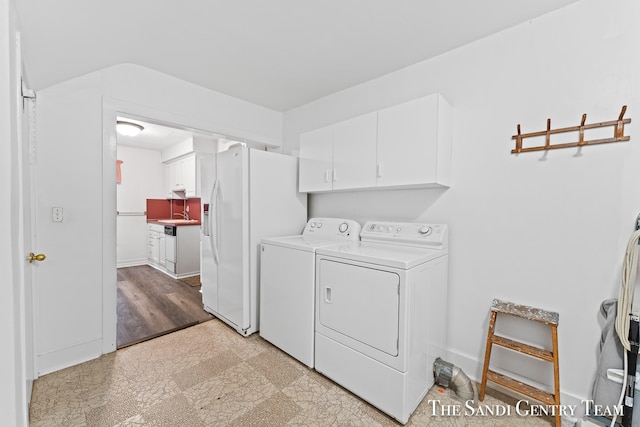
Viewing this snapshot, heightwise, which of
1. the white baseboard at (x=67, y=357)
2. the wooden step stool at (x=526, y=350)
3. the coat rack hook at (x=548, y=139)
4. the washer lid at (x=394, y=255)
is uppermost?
the coat rack hook at (x=548, y=139)

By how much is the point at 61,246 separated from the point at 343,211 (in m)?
2.35

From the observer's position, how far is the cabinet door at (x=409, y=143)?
6.13 feet

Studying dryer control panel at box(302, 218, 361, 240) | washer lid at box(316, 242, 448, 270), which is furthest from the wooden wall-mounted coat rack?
dryer control panel at box(302, 218, 361, 240)

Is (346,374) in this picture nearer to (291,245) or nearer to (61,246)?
(291,245)

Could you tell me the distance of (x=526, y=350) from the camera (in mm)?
1638

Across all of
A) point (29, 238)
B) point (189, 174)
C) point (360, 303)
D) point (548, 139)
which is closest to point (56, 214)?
point (29, 238)

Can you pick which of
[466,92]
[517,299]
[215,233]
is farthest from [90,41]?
[517,299]

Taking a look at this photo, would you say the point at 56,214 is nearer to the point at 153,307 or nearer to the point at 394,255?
the point at 153,307

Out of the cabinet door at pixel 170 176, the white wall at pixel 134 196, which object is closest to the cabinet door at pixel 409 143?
the cabinet door at pixel 170 176

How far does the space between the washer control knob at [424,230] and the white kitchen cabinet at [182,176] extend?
4160mm

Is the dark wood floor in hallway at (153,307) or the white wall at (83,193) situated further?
the dark wood floor in hallway at (153,307)

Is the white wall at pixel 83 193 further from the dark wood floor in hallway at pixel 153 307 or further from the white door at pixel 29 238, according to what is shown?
the dark wood floor in hallway at pixel 153 307

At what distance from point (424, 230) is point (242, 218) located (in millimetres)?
1597

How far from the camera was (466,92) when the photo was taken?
1.99 metres
